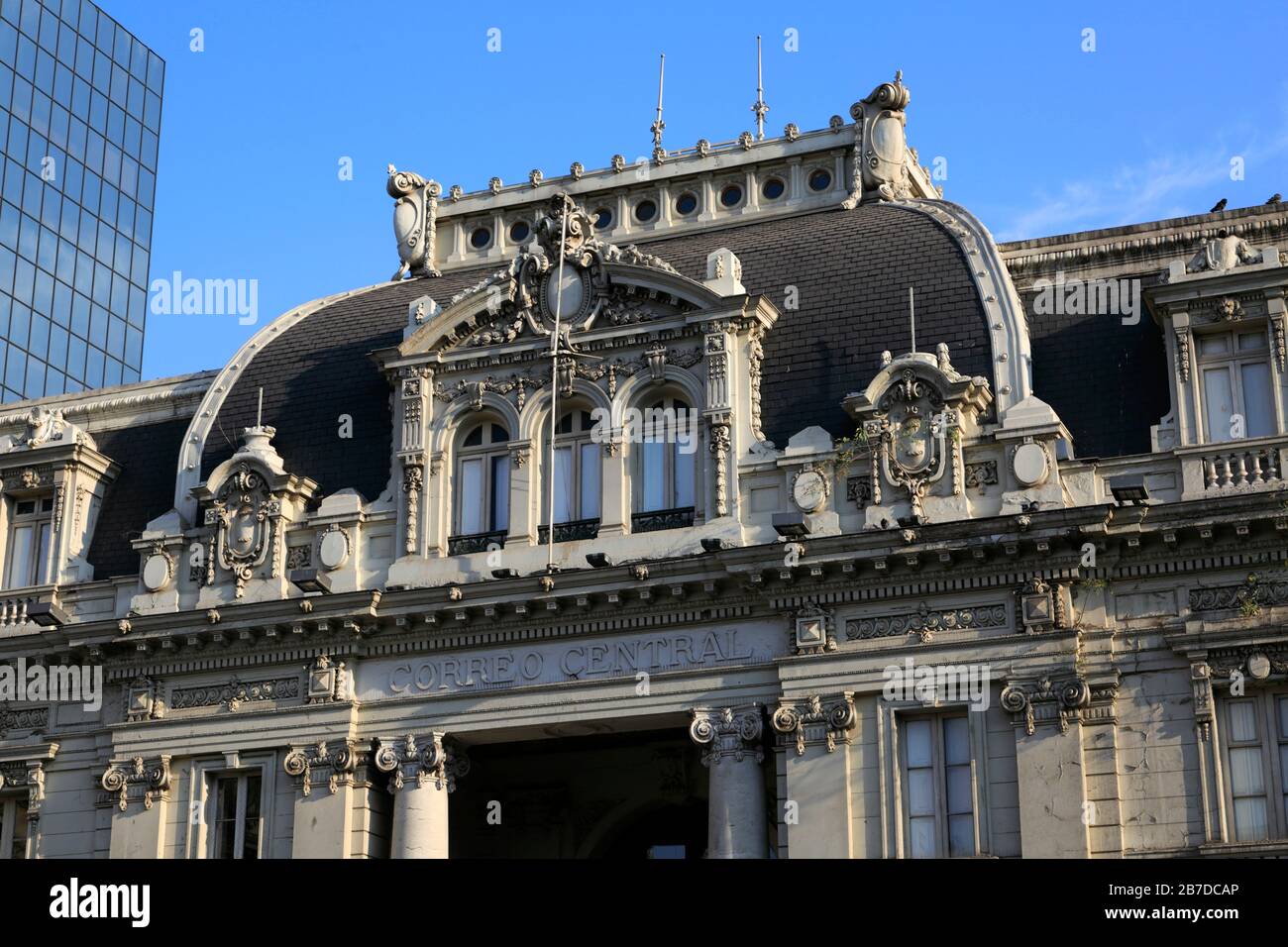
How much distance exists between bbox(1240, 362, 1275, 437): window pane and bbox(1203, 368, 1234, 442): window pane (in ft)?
0.97

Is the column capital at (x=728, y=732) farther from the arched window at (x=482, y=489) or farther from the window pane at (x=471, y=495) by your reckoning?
the window pane at (x=471, y=495)

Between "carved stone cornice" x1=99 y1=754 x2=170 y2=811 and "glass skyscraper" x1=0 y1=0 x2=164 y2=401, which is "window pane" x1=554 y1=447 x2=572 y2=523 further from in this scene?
"glass skyscraper" x1=0 y1=0 x2=164 y2=401

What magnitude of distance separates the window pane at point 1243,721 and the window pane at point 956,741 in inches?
172

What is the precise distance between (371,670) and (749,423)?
28.0ft

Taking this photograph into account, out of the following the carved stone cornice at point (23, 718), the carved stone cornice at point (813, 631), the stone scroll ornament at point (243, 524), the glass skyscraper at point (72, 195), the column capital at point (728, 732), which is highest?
the glass skyscraper at point (72, 195)

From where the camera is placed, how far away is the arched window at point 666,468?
39.2m

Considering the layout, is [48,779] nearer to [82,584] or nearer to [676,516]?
[82,584]

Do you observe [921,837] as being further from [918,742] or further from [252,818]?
[252,818]

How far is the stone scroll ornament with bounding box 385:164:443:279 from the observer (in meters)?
46.9

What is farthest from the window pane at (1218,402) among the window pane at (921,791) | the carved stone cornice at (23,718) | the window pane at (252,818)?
the carved stone cornice at (23,718)

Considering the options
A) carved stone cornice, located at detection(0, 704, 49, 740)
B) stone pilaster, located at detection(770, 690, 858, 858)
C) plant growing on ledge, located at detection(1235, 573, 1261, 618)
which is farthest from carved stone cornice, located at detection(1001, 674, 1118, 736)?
carved stone cornice, located at detection(0, 704, 49, 740)

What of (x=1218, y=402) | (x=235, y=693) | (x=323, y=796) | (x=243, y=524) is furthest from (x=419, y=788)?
(x=1218, y=402)

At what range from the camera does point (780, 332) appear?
132 ft
